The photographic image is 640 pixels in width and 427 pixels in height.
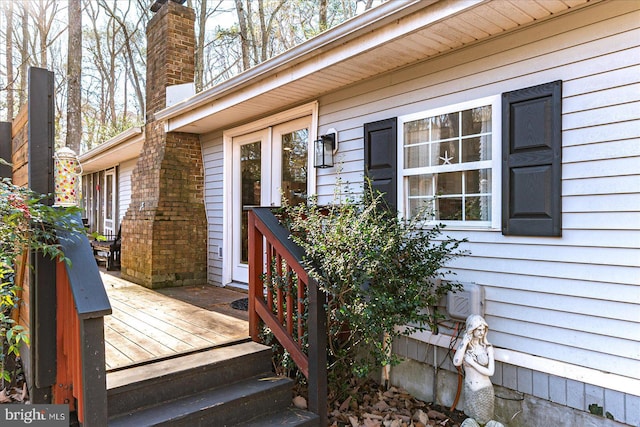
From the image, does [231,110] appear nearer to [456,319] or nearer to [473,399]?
[456,319]

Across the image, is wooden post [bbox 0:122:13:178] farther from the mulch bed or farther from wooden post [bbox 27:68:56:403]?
the mulch bed

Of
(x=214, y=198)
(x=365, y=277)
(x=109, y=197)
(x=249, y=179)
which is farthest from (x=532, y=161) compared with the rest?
(x=109, y=197)

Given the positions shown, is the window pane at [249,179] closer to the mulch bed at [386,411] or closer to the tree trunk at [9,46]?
the mulch bed at [386,411]

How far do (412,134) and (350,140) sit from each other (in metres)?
0.71

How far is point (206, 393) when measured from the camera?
2.63m

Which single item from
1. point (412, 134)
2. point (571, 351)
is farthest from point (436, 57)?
point (571, 351)

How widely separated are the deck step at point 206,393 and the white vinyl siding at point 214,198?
3066 millimetres

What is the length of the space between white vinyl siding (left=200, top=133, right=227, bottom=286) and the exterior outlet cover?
3.66 metres

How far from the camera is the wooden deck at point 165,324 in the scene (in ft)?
9.61

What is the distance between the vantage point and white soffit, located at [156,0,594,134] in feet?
8.45

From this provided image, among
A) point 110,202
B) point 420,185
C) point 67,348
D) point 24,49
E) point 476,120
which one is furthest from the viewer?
point 24,49

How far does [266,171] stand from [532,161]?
3265mm

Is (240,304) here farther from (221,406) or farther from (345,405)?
(221,406)

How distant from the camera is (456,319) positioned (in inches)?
119
